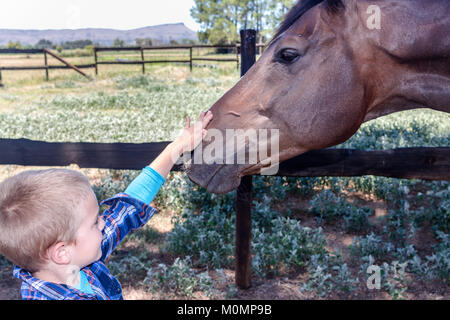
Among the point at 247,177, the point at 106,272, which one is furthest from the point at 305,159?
the point at 106,272

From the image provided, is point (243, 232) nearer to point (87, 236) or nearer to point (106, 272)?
point (106, 272)

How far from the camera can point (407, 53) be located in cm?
190

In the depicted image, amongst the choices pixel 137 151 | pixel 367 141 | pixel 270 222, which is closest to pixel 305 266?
pixel 270 222

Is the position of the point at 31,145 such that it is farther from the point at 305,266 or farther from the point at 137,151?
the point at 305,266

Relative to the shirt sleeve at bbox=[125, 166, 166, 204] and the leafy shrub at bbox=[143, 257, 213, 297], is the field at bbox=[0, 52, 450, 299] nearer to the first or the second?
the leafy shrub at bbox=[143, 257, 213, 297]

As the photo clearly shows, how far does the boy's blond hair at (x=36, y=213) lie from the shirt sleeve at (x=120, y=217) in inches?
14.1

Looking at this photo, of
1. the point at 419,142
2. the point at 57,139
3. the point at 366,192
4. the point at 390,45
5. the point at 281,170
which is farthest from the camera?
the point at 57,139

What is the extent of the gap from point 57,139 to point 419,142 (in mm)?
6231

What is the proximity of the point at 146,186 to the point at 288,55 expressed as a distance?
3.21ft

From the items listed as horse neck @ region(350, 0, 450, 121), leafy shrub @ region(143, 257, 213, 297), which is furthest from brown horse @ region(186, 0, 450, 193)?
leafy shrub @ region(143, 257, 213, 297)

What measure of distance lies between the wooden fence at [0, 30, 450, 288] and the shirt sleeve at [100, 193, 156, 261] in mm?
1196

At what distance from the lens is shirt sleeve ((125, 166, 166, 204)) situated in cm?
166

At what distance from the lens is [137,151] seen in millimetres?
3172

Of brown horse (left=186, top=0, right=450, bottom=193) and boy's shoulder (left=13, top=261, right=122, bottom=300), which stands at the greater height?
brown horse (left=186, top=0, right=450, bottom=193)
